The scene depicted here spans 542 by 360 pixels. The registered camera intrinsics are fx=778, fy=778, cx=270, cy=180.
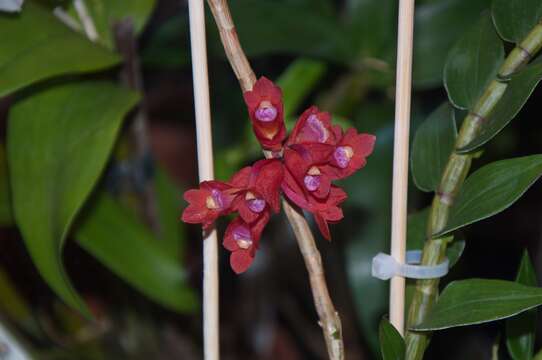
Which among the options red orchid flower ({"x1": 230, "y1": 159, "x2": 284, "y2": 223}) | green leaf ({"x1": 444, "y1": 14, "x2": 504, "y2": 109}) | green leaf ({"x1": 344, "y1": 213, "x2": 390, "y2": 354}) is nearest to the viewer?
red orchid flower ({"x1": 230, "y1": 159, "x2": 284, "y2": 223})

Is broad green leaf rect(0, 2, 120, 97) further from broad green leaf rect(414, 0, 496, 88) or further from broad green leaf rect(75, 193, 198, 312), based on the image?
broad green leaf rect(414, 0, 496, 88)

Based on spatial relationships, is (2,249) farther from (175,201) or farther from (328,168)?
(328,168)

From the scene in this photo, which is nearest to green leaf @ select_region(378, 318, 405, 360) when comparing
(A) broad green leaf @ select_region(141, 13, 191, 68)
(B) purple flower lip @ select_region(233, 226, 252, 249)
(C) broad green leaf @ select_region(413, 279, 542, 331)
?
(C) broad green leaf @ select_region(413, 279, 542, 331)

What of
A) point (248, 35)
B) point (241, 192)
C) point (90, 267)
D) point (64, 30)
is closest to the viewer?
point (241, 192)

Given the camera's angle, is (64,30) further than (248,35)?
No

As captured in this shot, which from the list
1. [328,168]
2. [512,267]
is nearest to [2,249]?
[512,267]

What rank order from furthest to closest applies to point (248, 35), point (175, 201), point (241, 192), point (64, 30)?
point (175, 201)
point (248, 35)
point (64, 30)
point (241, 192)

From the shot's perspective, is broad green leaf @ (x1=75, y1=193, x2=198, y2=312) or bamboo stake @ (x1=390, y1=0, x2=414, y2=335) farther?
broad green leaf @ (x1=75, y1=193, x2=198, y2=312)

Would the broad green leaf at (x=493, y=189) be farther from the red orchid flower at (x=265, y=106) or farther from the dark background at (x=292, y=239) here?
the dark background at (x=292, y=239)
